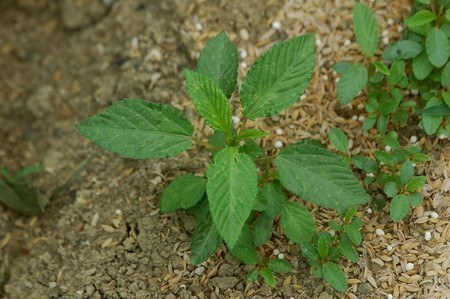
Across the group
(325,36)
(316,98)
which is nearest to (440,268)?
(316,98)

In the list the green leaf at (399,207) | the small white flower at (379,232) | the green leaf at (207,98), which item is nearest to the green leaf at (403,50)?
the green leaf at (399,207)

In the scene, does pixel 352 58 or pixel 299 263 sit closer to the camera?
pixel 299 263

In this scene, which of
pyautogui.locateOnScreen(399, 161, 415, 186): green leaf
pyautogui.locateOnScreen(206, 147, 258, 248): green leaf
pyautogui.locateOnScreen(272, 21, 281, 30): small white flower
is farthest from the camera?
pyautogui.locateOnScreen(272, 21, 281, 30): small white flower

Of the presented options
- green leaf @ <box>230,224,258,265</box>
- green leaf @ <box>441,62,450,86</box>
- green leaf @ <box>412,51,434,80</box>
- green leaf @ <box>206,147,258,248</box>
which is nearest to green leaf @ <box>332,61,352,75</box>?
green leaf @ <box>412,51,434,80</box>

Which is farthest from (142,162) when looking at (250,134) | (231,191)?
(231,191)

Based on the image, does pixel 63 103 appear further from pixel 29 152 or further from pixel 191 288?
pixel 191 288

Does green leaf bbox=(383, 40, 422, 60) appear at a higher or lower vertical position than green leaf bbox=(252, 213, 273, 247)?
higher

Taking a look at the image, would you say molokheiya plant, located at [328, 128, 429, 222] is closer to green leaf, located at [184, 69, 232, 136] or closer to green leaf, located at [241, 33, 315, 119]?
green leaf, located at [241, 33, 315, 119]
